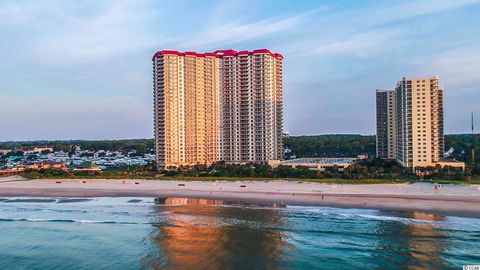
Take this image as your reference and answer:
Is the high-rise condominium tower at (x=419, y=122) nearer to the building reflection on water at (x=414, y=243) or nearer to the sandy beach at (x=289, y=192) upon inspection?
the sandy beach at (x=289, y=192)

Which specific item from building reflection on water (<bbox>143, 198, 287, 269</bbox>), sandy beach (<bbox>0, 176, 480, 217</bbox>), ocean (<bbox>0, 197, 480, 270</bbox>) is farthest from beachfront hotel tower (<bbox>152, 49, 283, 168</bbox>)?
building reflection on water (<bbox>143, 198, 287, 269</bbox>)

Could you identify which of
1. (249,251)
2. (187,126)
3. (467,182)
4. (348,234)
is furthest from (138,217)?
(187,126)

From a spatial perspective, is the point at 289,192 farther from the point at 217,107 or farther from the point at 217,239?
the point at 217,107

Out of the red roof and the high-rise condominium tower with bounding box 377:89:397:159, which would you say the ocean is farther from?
the high-rise condominium tower with bounding box 377:89:397:159

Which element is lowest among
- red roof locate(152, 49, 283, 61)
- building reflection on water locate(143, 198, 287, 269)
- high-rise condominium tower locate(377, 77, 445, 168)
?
building reflection on water locate(143, 198, 287, 269)

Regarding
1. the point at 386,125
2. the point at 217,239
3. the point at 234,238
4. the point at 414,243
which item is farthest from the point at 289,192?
the point at 386,125

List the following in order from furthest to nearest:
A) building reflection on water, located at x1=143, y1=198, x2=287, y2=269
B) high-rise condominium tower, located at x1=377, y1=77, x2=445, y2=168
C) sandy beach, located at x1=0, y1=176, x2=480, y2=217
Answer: high-rise condominium tower, located at x1=377, y1=77, x2=445, y2=168, sandy beach, located at x1=0, y1=176, x2=480, y2=217, building reflection on water, located at x1=143, y1=198, x2=287, y2=269

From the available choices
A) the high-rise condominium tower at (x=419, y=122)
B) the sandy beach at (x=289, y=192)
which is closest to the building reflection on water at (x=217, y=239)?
the sandy beach at (x=289, y=192)

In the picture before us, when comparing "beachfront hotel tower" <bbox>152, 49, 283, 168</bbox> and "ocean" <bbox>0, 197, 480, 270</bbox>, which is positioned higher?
"beachfront hotel tower" <bbox>152, 49, 283, 168</bbox>
